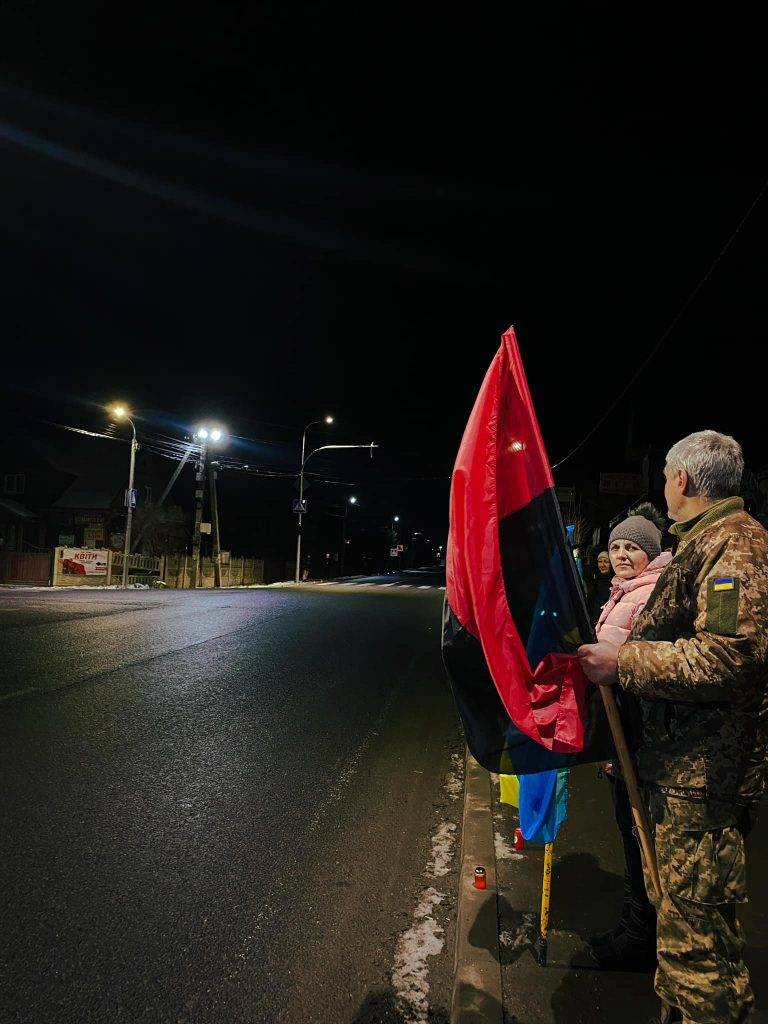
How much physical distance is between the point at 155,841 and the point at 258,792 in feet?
3.17

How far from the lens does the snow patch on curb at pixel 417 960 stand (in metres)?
2.50

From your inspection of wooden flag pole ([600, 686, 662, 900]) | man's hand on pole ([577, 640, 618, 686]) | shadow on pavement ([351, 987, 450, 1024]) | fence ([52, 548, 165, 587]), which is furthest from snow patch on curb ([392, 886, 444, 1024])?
fence ([52, 548, 165, 587])

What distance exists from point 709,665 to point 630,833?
1.43 m

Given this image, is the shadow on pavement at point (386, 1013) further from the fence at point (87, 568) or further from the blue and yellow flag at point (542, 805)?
the fence at point (87, 568)

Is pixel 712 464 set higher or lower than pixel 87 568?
higher

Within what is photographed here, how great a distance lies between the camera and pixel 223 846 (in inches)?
151

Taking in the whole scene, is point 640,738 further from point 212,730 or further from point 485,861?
point 212,730

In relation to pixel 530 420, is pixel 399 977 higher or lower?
lower

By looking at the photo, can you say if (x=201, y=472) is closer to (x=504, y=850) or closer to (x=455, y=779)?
(x=455, y=779)

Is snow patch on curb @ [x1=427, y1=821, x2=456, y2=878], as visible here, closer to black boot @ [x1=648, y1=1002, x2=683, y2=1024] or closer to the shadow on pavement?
the shadow on pavement

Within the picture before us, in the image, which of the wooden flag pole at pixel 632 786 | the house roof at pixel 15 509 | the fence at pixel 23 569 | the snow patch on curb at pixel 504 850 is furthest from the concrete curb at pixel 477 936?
the house roof at pixel 15 509

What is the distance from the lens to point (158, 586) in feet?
109

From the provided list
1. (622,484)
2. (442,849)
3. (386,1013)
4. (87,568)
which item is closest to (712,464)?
(386,1013)

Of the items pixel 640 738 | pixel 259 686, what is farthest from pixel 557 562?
pixel 259 686
